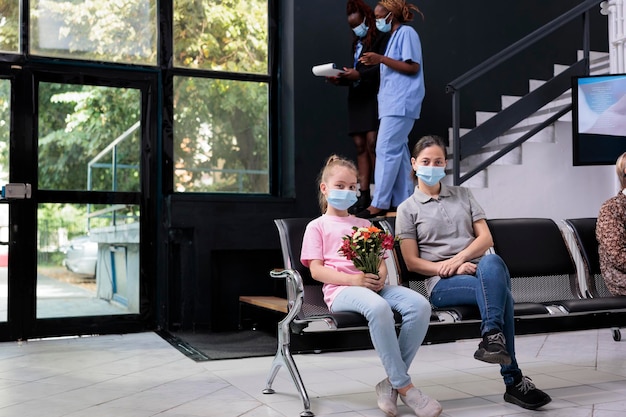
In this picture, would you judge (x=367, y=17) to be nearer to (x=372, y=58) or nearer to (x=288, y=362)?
(x=372, y=58)

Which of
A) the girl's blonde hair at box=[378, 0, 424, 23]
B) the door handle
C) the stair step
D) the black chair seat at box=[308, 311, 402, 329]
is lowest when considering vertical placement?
the black chair seat at box=[308, 311, 402, 329]

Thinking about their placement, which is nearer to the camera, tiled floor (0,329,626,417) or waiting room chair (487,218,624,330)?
tiled floor (0,329,626,417)

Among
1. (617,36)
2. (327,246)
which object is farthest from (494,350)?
(617,36)

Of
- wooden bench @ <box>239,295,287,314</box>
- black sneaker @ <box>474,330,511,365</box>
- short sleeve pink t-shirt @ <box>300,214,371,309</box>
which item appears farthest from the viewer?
wooden bench @ <box>239,295,287,314</box>

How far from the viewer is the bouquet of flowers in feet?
10.1

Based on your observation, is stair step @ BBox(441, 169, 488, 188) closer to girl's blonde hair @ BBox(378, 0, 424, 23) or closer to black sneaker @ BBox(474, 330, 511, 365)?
girl's blonde hair @ BBox(378, 0, 424, 23)

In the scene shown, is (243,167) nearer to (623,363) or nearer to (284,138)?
(284,138)

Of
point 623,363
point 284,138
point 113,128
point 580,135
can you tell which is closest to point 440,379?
point 623,363

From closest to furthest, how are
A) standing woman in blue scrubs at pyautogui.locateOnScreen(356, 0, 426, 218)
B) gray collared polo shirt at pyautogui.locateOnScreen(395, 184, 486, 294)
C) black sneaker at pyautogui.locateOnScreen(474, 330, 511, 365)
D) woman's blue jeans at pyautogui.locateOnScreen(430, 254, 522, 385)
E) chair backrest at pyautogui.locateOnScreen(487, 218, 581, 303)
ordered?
black sneaker at pyautogui.locateOnScreen(474, 330, 511, 365) → woman's blue jeans at pyautogui.locateOnScreen(430, 254, 522, 385) → gray collared polo shirt at pyautogui.locateOnScreen(395, 184, 486, 294) → chair backrest at pyautogui.locateOnScreen(487, 218, 581, 303) → standing woman in blue scrubs at pyautogui.locateOnScreen(356, 0, 426, 218)

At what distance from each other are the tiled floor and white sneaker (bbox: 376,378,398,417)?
0.05 m

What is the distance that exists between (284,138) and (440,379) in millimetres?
2595

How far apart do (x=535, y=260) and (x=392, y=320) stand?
1.17 m

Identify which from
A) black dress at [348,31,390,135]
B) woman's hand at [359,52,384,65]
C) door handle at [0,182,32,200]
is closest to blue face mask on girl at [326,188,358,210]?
woman's hand at [359,52,384,65]

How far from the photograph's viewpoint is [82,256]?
17.2 feet
